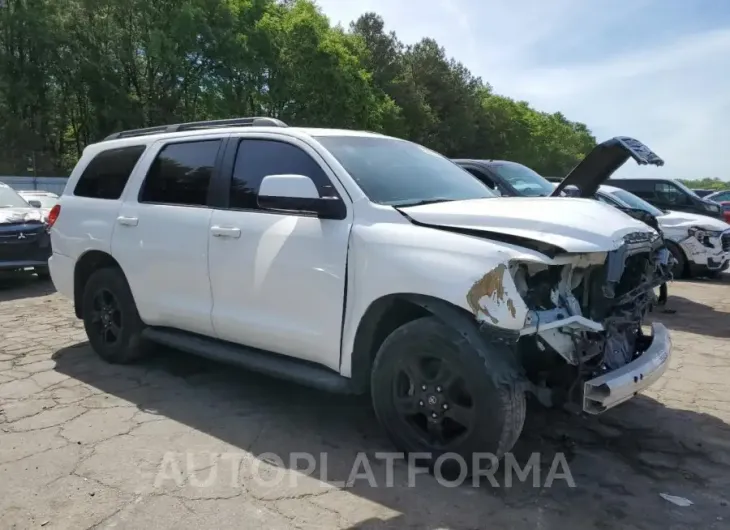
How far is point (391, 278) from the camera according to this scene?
355cm

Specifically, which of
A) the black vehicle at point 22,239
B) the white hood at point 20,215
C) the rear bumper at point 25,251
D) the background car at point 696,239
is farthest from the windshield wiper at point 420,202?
the background car at point 696,239

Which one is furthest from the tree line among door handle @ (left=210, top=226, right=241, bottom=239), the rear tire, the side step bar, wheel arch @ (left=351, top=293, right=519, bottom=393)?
wheel arch @ (left=351, top=293, right=519, bottom=393)

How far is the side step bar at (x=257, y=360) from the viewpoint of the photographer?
3.87 metres

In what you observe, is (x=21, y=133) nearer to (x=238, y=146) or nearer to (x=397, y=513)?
(x=238, y=146)

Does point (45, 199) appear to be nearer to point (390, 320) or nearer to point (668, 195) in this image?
point (390, 320)

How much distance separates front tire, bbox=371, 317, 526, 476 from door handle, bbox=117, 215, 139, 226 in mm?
2521

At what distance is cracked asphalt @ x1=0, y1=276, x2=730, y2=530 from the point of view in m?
3.20

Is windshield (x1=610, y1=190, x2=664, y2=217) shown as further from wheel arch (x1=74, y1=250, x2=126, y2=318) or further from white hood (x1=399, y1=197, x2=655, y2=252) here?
wheel arch (x1=74, y1=250, x2=126, y2=318)

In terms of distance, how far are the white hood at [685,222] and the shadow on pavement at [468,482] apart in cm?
719

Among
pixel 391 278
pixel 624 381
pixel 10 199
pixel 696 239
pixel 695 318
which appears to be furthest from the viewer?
pixel 696 239

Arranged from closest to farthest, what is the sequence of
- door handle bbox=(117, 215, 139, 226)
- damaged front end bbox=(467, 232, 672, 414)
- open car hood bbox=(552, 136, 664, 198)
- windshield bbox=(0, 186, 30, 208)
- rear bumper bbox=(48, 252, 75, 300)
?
damaged front end bbox=(467, 232, 672, 414), open car hood bbox=(552, 136, 664, 198), door handle bbox=(117, 215, 139, 226), rear bumper bbox=(48, 252, 75, 300), windshield bbox=(0, 186, 30, 208)

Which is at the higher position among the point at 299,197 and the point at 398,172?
the point at 398,172

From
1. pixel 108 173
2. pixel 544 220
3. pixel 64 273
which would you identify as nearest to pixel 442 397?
pixel 544 220

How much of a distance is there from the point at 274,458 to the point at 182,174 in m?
2.32
